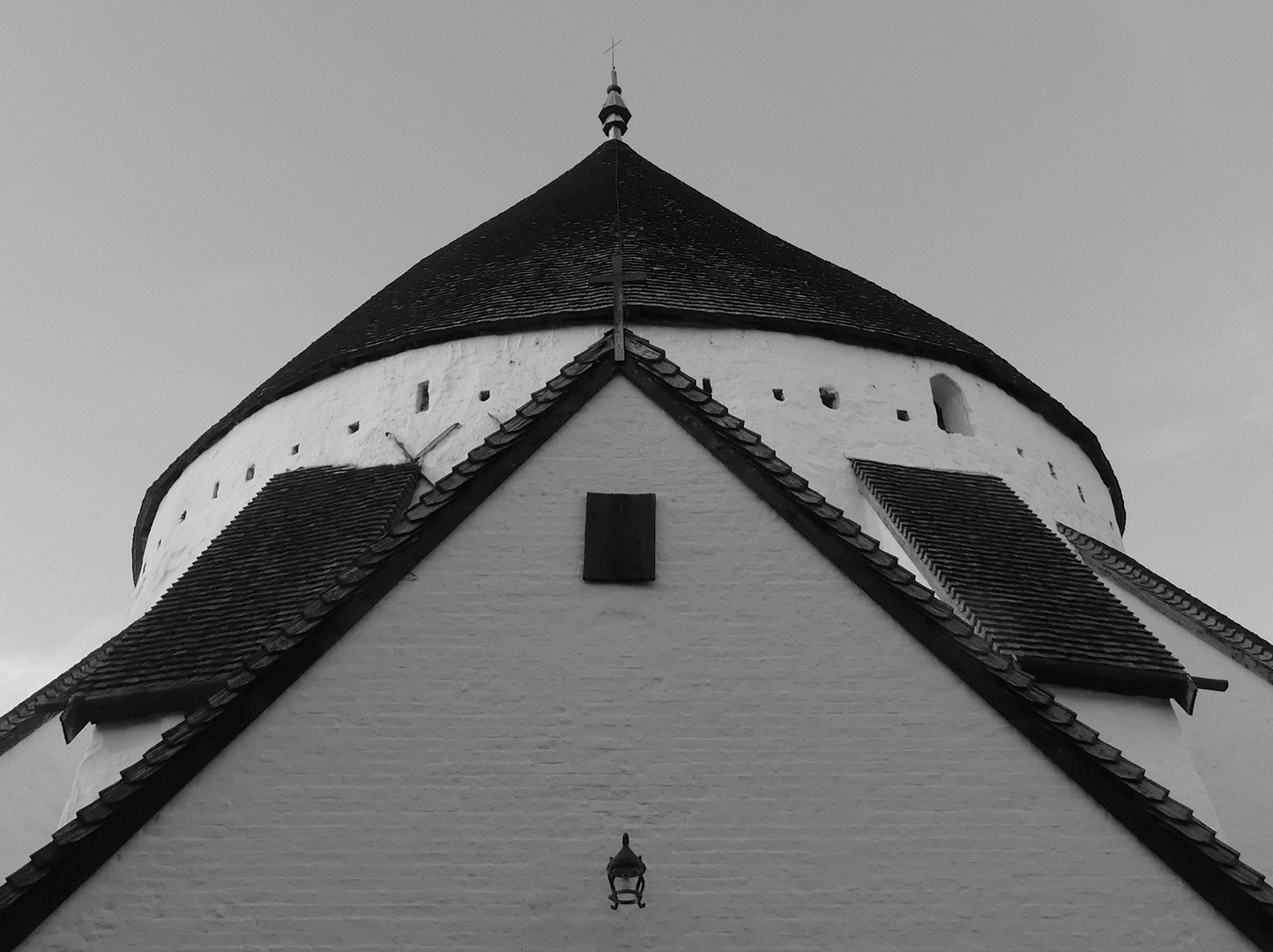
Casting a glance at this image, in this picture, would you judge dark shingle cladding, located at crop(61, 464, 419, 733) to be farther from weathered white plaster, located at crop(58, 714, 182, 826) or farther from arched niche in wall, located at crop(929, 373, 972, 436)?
arched niche in wall, located at crop(929, 373, 972, 436)

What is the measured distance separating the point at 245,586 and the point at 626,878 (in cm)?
485

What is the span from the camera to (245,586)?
8523 mm

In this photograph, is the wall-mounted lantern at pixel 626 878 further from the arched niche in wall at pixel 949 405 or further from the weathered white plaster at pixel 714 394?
the arched niche in wall at pixel 949 405

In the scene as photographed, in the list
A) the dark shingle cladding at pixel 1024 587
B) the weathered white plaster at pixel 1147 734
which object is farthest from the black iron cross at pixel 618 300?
the weathered white plaster at pixel 1147 734

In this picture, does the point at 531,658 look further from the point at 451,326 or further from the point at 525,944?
the point at 451,326

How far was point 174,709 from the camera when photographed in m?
7.71

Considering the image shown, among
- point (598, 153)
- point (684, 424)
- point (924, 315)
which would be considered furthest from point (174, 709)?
point (598, 153)

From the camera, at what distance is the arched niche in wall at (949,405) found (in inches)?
453

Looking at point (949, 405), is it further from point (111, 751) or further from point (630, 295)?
point (111, 751)

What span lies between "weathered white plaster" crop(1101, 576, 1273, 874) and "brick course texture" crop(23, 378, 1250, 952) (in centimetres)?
524

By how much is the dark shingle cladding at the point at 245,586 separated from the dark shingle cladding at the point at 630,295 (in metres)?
1.87

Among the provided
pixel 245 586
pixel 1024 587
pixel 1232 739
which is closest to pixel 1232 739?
pixel 1232 739

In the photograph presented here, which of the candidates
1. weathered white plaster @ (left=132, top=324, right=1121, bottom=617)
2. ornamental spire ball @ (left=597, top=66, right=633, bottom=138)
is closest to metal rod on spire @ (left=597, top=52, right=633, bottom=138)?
ornamental spire ball @ (left=597, top=66, right=633, bottom=138)

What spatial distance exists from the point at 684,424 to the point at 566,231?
25.3 ft
